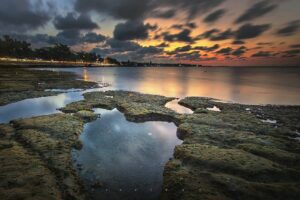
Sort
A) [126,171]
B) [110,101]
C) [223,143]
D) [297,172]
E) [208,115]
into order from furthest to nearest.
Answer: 1. [110,101]
2. [208,115]
3. [223,143]
4. [126,171]
5. [297,172]

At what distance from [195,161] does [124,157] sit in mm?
5509

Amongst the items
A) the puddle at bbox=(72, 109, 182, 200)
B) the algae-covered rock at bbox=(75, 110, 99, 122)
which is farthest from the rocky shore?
the algae-covered rock at bbox=(75, 110, 99, 122)

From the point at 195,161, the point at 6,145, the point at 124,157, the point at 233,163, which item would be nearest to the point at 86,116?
the point at 6,145

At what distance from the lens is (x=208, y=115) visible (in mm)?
29219

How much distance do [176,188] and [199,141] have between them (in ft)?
25.3

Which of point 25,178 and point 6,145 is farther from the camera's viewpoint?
point 6,145

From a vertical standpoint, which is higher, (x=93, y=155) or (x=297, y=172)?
(x=297, y=172)

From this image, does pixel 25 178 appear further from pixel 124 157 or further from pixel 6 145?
pixel 124 157

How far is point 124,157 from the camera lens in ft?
58.1

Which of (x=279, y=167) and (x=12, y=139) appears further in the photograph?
(x=12, y=139)

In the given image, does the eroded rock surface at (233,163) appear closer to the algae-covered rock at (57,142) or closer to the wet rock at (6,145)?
the algae-covered rock at (57,142)

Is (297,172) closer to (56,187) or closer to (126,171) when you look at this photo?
(126,171)

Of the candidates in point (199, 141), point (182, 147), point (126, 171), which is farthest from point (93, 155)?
point (199, 141)

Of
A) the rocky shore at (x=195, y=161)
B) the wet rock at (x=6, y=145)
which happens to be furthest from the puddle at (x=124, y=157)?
the wet rock at (x=6, y=145)
